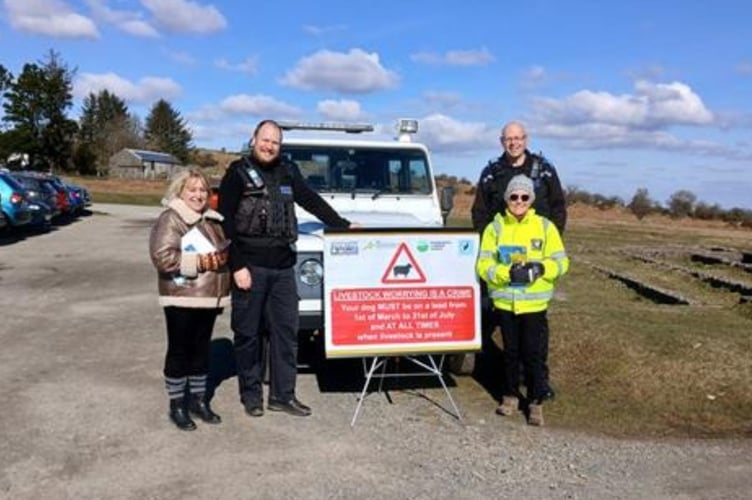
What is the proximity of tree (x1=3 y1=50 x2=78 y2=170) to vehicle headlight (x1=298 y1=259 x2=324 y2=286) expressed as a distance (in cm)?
9009

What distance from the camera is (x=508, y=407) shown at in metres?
6.39

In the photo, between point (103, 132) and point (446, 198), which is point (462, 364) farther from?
point (103, 132)

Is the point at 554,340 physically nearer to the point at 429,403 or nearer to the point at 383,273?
the point at 429,403

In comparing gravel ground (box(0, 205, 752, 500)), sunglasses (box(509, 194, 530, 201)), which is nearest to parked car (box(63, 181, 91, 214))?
gravel ground (box(0, 205, 752, 500))

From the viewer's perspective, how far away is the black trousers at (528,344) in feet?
20.2

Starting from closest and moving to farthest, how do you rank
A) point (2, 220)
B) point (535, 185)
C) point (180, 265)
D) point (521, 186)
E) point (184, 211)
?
point (180, 265) < point (184, 211) < point (521, 186) < point (535, 185) < point (2, 220)

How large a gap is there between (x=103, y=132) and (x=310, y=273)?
110m

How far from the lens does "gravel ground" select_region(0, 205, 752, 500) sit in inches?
189

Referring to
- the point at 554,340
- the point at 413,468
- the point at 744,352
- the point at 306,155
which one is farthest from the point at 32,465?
the point at 744,352

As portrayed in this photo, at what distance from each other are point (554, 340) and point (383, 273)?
2845 millimetres

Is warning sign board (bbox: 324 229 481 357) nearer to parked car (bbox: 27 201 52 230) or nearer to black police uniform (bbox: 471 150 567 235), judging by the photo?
black police uniform (bbox: 471 150 567 235)

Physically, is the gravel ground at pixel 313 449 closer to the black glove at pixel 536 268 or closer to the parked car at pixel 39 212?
the black glove at pixel 536 268

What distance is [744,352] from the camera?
7707 millimetres

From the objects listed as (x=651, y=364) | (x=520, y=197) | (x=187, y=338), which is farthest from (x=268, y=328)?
(x=651, y=364)
